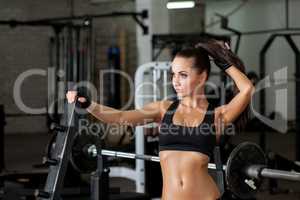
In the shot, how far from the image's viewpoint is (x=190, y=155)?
1.67m

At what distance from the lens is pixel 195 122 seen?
5.53 feet

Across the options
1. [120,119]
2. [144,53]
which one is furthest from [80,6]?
[120,119]

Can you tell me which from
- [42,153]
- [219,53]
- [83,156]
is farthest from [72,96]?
[42,153]

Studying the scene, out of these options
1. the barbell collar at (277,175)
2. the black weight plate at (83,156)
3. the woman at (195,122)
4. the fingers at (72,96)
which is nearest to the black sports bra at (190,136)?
the woman at (195,122)

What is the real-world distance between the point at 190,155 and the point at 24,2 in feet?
18.3

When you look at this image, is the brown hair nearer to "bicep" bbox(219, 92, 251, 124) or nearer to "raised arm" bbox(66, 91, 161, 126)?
"bicep" bbox(219, 92, 251, 124)

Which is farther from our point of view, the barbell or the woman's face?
the barbell

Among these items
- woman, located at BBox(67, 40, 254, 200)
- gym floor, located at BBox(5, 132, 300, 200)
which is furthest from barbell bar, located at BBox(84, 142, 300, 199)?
gym floor, located at BBox(5, 132, 300, 200)

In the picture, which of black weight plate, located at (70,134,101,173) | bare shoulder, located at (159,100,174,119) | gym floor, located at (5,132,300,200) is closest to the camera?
bare shoulder, located at (159,100,174,119)

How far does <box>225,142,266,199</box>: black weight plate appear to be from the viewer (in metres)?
1.81

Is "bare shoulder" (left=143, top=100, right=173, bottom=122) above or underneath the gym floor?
above

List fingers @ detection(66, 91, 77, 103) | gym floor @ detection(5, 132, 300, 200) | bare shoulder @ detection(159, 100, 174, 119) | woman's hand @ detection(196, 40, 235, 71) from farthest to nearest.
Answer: gym floor @ detection(5, 132, 300, 200) → fingers @ detection(66, 91, 77, 103) → bare shoulder @ detection(159, 100, 174, 119) → woman's hand @ detection(196, 40, 235, 71)

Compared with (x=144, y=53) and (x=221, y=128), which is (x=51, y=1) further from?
(x=221, y=128)

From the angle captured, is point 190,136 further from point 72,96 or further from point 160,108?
point 72,96
